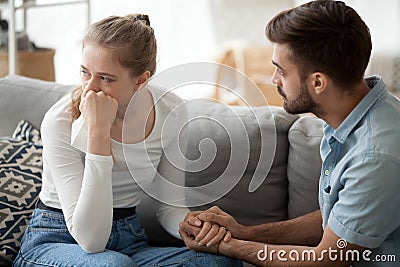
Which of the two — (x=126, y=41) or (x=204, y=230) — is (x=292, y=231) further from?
(x=126, y=41)

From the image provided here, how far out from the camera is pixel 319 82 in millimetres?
1655

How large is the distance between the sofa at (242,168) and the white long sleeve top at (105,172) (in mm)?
104

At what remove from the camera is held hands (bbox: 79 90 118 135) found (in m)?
1.79

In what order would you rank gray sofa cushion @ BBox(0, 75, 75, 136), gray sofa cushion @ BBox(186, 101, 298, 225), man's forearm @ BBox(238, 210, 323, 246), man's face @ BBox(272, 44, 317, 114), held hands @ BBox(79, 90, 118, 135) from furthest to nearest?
1. gray sofa cushion @ BBox(0, 75, 75, 136)
2. gray sofa cushion @ BBox(186, 101, 298, 225)
3. man's forearm @ BBox(238, 210, 323, 246)
4. held hands @ BBox(79, 90, 118, 135)
5. man's face @ BBox(272, 44, 317, 114)

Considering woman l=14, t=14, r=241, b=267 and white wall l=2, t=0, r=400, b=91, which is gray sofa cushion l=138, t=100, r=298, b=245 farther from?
white wall l=2, t=0, r=400, b=91

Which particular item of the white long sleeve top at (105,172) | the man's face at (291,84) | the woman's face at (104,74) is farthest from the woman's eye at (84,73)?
the man's face at (291,84)

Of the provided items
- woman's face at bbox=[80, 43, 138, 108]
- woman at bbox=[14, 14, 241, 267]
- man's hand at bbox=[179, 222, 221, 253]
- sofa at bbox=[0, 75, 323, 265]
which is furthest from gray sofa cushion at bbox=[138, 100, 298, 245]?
woman's face at bbox=[80, 43, 138, 108]

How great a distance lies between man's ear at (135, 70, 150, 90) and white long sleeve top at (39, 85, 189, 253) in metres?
0.08

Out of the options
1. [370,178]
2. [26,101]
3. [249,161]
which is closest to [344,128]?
[370,178]

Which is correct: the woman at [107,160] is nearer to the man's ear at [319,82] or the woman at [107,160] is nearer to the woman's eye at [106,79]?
the woman's eye at [106,79]

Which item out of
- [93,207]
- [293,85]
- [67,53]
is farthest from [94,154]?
[67,53]

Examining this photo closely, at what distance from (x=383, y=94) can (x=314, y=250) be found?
404 mm

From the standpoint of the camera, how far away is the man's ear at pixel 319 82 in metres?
1.64

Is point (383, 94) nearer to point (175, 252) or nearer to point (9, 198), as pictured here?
point (175, 252)
